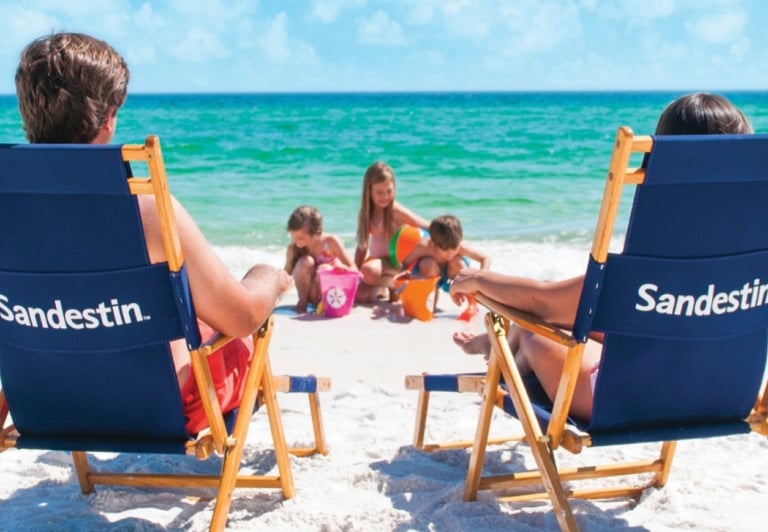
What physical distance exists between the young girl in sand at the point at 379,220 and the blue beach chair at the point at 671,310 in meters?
3.71

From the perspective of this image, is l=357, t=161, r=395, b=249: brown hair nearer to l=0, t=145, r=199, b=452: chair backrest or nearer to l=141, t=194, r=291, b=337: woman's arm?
l=141, t=194, r=291, b=337: woman's arm

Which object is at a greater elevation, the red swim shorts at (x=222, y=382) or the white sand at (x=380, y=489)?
the red swim shorts at (x=222, y=382)

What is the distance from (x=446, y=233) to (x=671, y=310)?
354 centimetres

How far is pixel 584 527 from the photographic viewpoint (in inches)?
A: 102

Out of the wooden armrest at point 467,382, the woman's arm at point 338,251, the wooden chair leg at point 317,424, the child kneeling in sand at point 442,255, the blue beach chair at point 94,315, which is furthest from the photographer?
the woman's arm at point 338,251

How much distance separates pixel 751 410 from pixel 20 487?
7.75 ft

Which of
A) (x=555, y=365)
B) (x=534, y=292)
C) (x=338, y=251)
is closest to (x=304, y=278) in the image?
(x=338, y=251)

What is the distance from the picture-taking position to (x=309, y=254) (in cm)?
604

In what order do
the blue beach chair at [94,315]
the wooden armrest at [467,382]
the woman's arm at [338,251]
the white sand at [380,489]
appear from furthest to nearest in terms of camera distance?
the woman's arm at [338,251], the wooden armrest at [467,382], the white sand at [380,489], the blue beach chair at [94,315]

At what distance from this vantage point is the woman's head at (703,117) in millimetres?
2275

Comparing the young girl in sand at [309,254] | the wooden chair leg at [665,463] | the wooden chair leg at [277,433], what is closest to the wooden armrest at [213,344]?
the wooden chair leg at [277,433]

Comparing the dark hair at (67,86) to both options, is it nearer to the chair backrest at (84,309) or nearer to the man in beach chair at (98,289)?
the man in beach chair at (98,289)

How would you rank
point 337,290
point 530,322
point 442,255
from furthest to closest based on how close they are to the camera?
point 442,255
point 337,290
point 530,322

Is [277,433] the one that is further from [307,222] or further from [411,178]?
[411,178]
